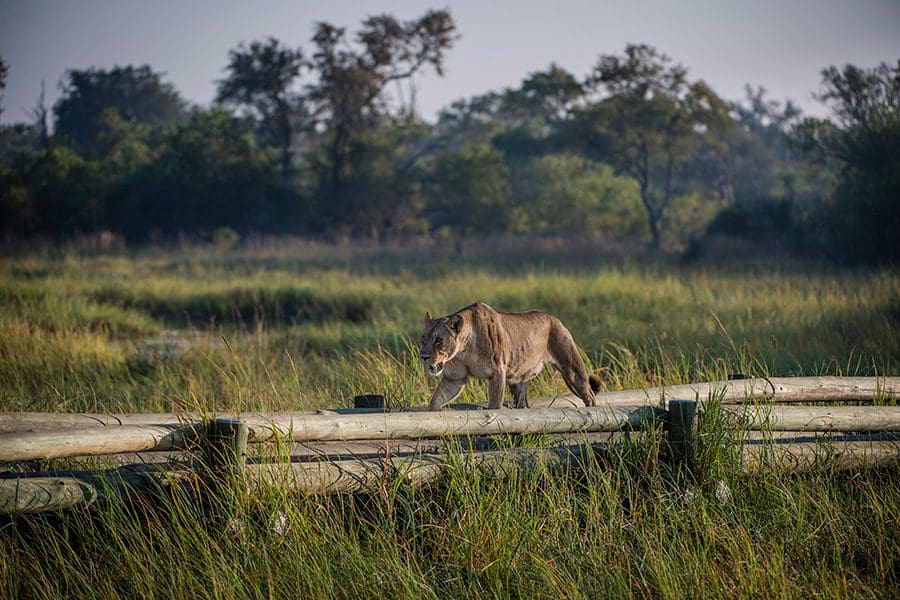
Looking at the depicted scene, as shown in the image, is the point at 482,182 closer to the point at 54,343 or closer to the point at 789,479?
the point at 54,343

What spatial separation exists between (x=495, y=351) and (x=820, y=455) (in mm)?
2148

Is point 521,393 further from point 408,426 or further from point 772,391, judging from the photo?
point 772,391

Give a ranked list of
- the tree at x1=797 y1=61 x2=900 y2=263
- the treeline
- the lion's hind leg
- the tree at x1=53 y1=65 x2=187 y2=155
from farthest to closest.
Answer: the tree at x1=53 y1=65 x2=187 y2=155 < the treeline < the tree at x1=797 y1=61 x2=900 y2=263 < the lion's hind leg

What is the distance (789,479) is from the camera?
19.0 feet

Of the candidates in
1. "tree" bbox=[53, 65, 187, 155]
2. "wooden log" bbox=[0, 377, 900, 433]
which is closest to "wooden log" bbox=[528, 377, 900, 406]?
"wooden log" bbox=[0, 377, 900, 433]

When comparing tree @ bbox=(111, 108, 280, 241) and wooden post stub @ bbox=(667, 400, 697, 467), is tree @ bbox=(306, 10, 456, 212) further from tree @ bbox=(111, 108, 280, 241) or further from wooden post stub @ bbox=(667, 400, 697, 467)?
wooden post stub @ bbox=(667, 400, 697, 467)

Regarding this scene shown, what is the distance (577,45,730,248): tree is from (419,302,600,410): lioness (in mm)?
27408

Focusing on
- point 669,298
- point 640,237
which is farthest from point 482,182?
point 669,298

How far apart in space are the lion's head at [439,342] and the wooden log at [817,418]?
1.70 metres

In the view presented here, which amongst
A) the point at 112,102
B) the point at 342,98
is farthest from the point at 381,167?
the point at 112,102

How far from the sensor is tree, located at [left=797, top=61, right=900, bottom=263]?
23141 millimetres

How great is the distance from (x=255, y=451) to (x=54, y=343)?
7.34 meters

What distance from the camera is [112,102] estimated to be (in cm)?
5744

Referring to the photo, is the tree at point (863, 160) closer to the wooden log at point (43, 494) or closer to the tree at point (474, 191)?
the tree at point (474, 191)
